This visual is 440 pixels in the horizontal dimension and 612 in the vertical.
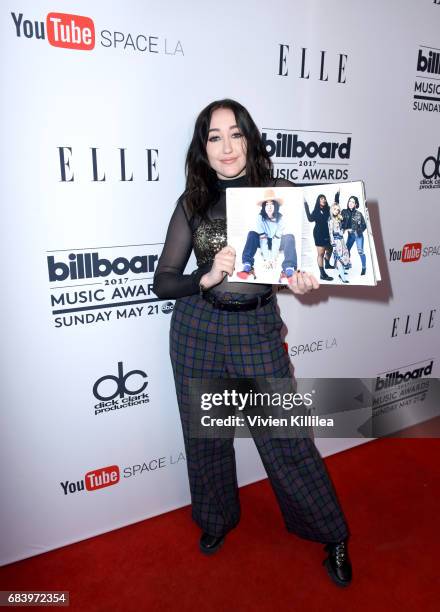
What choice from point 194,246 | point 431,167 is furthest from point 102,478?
point 431,167

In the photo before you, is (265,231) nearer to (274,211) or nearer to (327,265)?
(274,211)

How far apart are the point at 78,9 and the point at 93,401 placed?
61.2 inches

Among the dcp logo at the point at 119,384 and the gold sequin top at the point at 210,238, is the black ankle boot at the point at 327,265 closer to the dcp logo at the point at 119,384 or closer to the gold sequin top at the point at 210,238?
the gold sequin top at the point at 210,238

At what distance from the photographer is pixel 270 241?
1.57 meters

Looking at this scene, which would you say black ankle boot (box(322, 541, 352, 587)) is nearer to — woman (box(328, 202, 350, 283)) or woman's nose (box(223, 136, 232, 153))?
woman (box(328, 202, 350, 283))

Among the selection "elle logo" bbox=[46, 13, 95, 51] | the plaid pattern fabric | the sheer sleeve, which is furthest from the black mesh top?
"elle logo" bbox=[46, 13, 95, 51]

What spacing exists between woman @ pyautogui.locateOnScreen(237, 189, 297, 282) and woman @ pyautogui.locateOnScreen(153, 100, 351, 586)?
0.17ft

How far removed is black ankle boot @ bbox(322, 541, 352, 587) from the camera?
193 centimetres

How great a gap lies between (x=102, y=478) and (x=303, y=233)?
1.51 metres

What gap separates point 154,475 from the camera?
2.35m

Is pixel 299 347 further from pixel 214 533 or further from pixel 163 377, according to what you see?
pixel 214 533

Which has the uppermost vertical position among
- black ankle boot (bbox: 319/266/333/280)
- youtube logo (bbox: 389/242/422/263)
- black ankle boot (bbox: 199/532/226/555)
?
black ankle boot (bbox: 319/266/333/280)

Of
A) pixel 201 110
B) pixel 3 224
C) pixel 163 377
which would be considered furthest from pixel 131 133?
pixel 163 377

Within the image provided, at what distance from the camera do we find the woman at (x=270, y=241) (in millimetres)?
1539
